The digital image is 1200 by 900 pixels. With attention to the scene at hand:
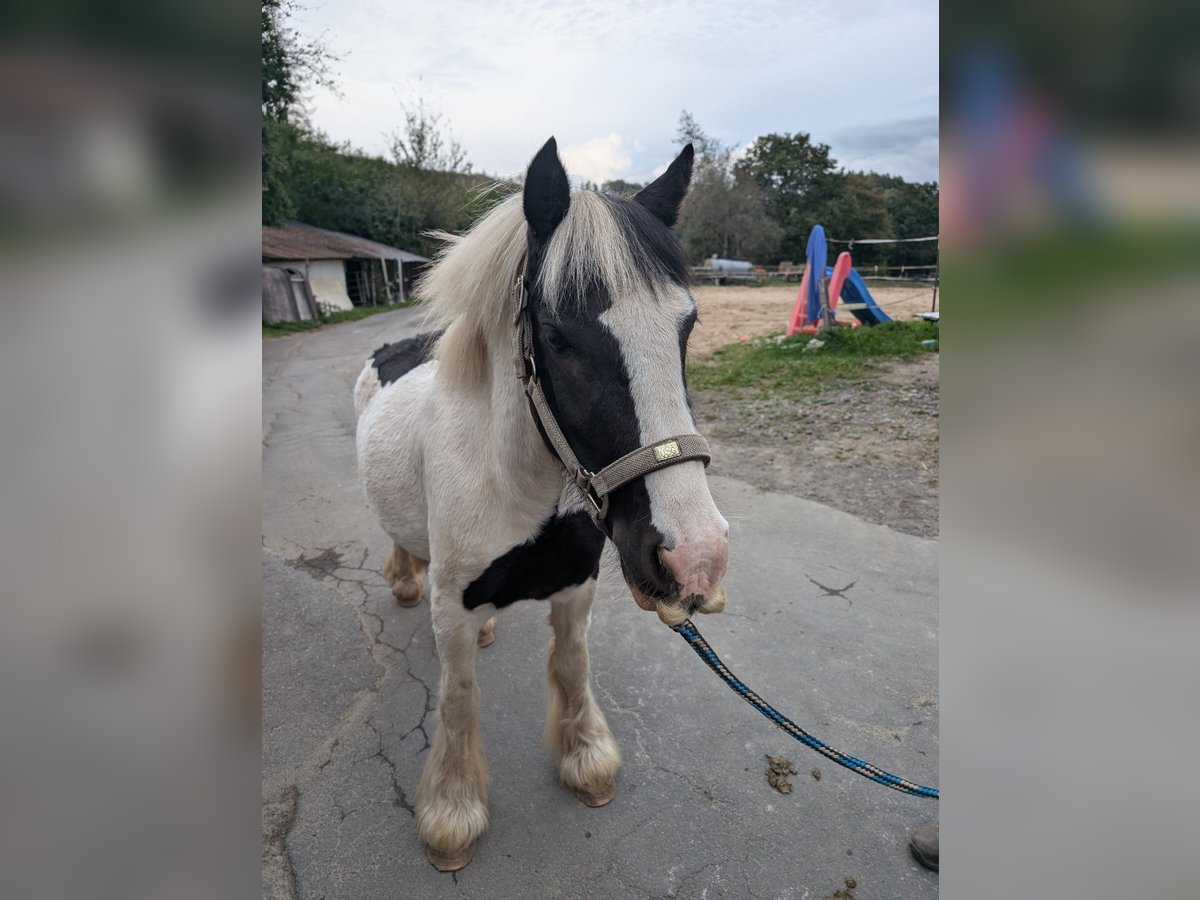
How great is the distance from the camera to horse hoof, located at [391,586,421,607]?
11.7 ft

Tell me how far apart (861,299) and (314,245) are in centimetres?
1972

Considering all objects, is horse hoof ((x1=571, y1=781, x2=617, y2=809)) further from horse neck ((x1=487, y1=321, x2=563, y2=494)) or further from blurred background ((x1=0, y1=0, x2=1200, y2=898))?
blurred background ((x1=0, y1=0, x2=1200, y2=898))

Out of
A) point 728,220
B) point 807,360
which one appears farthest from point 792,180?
point 807,360

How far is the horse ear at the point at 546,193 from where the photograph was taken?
1.49 m

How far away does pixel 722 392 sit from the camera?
856 cm

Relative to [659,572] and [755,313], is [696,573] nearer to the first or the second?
[659,572]

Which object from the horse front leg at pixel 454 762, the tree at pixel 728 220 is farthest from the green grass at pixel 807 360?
the tree at pixel 728 220

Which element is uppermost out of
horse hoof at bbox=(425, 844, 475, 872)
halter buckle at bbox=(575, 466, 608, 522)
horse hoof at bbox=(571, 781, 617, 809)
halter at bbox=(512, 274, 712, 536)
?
halter at bbox=(512, 274, 712, 536)

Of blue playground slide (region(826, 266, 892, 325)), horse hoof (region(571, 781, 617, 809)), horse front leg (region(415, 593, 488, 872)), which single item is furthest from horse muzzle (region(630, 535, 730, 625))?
blue playground slide (region(826, 266, 892, 325))
